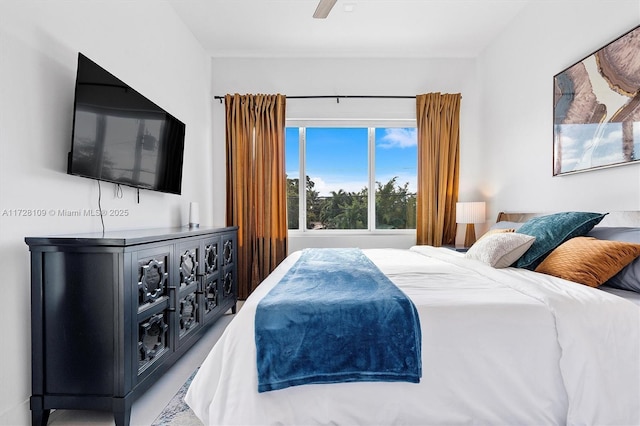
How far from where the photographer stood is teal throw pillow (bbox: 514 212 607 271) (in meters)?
2.12

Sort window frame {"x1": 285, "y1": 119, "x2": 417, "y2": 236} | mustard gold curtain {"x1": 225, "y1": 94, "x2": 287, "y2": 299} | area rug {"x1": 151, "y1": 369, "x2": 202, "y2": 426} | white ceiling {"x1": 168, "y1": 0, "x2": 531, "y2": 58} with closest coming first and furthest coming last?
area rug {"x1": 151, "y1": 369, "x2": 202, "y2": 426}
white ceiling {"x1": 168, "y1": 0, "x2": 531, "y2": 58}
mustard gold curtain {"x1": 225, "y1": 94, "x2": 287, "y2": 299}
window frame {"x1": 285, "y1": 119, "x2": 417, "y2": 236}

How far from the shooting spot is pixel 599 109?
2.38m

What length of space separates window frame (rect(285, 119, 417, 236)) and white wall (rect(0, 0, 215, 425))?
6.34 feet

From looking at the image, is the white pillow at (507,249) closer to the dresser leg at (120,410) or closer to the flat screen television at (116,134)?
the dresser leg at (120,410)

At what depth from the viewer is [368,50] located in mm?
4109

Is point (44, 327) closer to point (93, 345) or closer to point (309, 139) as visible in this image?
point (93, 345)

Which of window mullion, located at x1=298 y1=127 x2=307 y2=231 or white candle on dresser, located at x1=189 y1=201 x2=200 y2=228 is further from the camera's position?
window mullion, located at x1=298 y1=127 x2=307 y2=231

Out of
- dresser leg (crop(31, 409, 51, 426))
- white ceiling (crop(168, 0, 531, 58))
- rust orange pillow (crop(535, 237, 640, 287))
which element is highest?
white ceiling (crop(168, 0, 531, 58))

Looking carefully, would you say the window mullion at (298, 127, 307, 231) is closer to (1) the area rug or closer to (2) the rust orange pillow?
(1) the area rug

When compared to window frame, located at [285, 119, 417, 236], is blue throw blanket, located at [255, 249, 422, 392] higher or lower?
lower

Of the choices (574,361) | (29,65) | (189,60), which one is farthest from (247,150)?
(574,361)

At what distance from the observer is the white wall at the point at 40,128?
5.22 feet

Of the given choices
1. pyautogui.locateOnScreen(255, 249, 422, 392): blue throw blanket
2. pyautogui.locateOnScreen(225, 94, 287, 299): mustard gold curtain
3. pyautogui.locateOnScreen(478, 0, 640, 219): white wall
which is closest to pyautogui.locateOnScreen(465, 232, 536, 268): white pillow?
pyautogui.locateOnScreen(478, 0, 640, 219): white wall

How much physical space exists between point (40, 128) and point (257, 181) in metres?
2.48
